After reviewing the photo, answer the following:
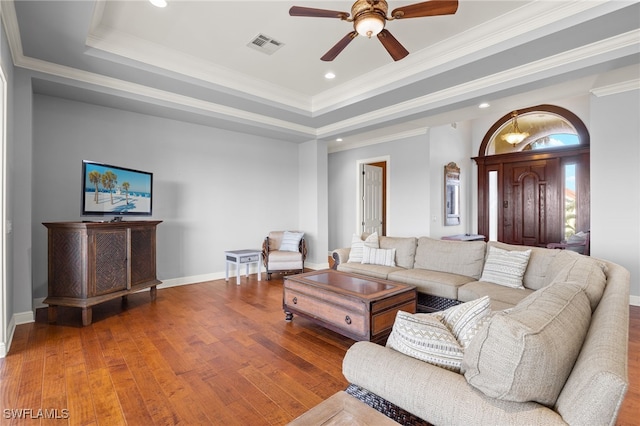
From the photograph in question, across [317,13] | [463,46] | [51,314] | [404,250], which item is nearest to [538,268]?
[404,250]

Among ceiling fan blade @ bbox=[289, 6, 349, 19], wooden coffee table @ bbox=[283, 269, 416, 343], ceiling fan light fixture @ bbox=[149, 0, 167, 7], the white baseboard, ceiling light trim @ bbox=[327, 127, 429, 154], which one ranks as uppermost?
ceiling fan light fixture @ bbox=[149, 0, 167, 7]

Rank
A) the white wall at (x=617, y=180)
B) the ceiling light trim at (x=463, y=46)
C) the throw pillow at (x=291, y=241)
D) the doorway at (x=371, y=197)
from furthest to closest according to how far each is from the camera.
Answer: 1. the doorway at (x=371, y=197)
2. the throw pillow at (x=291, y=241)
3. the white wall at (x=617, y=180)
4. the ceiling light trim at (x=463, y=46)

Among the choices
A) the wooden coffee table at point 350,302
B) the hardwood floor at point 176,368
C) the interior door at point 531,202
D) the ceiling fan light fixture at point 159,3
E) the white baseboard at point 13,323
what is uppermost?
the ceiling fan light fixture at point 159,3

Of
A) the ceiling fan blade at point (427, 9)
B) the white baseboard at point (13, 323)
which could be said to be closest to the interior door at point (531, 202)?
the ceiling fan blade at point (427, 9)

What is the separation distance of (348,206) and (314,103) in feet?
9.15

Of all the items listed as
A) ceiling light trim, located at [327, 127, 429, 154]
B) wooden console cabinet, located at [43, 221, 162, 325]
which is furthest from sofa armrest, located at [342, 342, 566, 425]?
ceiling light trim, located at [327, 127, 429, 154]

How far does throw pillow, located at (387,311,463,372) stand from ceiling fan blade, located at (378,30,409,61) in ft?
7.25

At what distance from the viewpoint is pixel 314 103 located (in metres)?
5.12

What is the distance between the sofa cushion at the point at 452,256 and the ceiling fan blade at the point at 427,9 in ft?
7.97

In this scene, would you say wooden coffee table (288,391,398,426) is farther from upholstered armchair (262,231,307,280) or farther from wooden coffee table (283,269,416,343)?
upholstered armchair (262,231,307,280)

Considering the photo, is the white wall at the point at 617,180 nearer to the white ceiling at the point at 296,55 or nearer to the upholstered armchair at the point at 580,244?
the white ceiling at the point at 296,55

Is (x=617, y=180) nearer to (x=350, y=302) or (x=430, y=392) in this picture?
(x=350, y=302)

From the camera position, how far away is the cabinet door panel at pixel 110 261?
11.0 feet

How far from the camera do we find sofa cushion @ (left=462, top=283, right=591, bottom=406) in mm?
861
